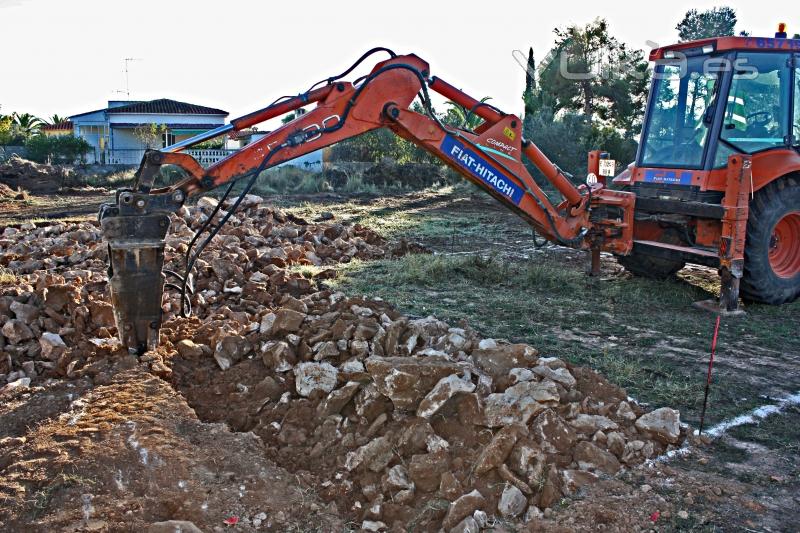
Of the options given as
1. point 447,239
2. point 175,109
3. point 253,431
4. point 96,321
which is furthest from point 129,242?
point 175,109

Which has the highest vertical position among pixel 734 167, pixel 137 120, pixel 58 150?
pixel 137 120

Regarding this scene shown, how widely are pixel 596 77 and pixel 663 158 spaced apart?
74.1 feet

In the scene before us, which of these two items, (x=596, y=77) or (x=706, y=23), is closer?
(x=596, y=77)

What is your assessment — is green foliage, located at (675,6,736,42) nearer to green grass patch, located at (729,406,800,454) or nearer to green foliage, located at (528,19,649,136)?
green foliage, located at (528,19,649,136)

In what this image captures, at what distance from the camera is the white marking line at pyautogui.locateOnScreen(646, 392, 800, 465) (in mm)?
4289

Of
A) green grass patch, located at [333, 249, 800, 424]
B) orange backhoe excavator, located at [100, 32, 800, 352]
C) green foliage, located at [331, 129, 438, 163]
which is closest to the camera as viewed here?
green grass patch, located at [333, 249, 800, 424]

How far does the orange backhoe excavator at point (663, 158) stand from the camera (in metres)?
6.16

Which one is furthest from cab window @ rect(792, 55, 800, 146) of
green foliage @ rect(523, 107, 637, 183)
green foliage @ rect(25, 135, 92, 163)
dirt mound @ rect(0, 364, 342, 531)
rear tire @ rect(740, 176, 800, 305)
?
green foliage @ rect(25, 135, 92, 163)

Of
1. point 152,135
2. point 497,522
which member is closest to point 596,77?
point 152,135

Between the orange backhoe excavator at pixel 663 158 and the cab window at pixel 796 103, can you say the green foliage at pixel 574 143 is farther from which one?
the cab window at pixel 796 103

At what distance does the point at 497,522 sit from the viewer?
3625mm

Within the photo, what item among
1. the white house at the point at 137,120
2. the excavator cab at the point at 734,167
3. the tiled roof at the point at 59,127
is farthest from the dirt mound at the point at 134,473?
the tiled roof at the point at 59,127

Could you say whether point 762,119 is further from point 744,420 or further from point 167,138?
point 167,138

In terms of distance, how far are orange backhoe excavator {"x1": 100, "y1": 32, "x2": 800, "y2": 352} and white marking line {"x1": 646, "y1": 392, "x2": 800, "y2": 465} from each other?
2355 millimetres
